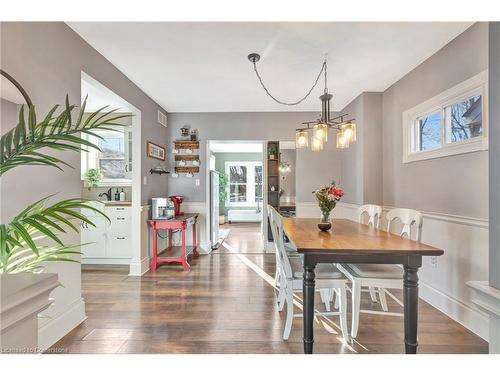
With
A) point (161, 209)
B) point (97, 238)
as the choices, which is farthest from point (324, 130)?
point (97, 238)

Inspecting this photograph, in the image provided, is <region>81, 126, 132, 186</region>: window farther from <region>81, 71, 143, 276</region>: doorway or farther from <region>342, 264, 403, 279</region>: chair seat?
<region>342, 264, 403, 279</region>: chair seat

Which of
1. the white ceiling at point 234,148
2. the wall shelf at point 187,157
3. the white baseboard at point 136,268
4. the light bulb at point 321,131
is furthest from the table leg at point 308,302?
the white ceiling at point 234,148

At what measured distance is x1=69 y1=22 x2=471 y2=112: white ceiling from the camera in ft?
6.81

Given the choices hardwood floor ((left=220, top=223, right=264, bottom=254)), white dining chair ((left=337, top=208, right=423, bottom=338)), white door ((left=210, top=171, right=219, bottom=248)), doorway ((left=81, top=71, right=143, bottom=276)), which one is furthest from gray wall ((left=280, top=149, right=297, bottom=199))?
white dining chair ((left=337, top=208, right=423, bottom=338))

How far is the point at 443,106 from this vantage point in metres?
2.42

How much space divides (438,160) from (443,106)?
0.52 m

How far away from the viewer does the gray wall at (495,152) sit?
77cm

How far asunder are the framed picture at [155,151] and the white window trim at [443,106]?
337cm

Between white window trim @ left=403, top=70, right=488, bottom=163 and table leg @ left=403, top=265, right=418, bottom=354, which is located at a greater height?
white window trim @ left=403, top=70, right=488, bottom=163

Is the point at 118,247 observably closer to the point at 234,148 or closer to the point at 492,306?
the point at 492,306

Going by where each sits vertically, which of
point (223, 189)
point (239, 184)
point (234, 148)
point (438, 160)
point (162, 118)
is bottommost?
point (223, 189)

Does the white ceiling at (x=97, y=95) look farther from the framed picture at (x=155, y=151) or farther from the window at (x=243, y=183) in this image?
the window at (x=243, y=183)

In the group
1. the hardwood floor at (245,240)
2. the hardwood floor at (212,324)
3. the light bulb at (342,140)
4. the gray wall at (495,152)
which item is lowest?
the hardwood floor at (245,240)

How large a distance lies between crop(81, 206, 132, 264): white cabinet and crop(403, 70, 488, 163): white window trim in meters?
Answer: 3.84
